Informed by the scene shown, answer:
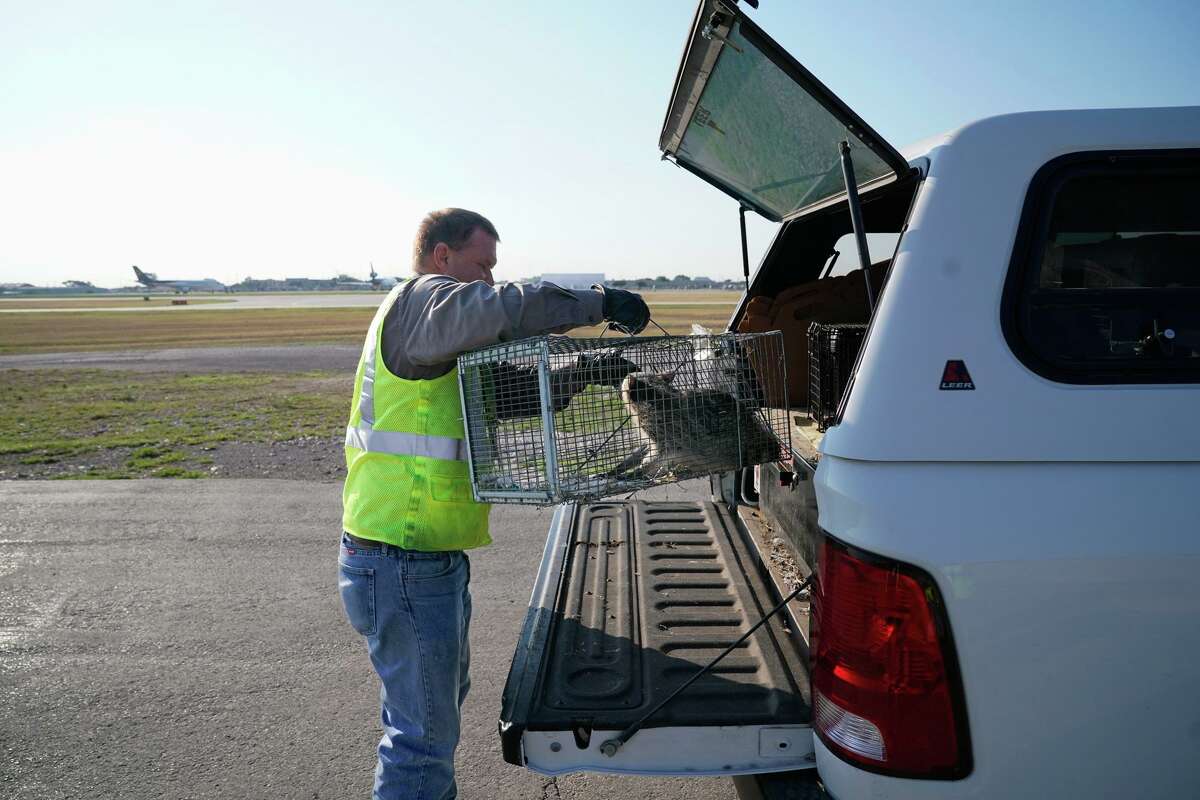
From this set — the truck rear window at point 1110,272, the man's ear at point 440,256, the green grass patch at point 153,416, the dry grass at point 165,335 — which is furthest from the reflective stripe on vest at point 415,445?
the dry grass at point 165,335

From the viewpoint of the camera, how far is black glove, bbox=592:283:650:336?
2285 mm

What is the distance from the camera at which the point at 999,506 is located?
1531 mm

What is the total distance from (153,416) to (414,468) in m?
11.1

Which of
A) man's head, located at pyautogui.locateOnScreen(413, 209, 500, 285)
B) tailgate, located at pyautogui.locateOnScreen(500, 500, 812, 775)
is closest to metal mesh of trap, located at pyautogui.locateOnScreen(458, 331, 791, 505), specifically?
man's head, located at pyautogui.locateOnScreen(413, 209, 500, 285)

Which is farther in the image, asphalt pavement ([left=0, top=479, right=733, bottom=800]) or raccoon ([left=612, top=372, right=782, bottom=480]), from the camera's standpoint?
asphalt pavement ([left=0, top=479, right=733, bottom=800])

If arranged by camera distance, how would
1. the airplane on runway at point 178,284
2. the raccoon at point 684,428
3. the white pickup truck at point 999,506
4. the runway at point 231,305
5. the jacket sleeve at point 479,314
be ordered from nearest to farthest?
the white pickup truck at point 999,506 < the jacket sleeve at point 479,314 < the raccoon at point 684,428 < the runway at point 231,305 < the airplane on runway at point 178,284

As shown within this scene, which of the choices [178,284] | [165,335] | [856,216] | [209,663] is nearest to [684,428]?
[856,216]

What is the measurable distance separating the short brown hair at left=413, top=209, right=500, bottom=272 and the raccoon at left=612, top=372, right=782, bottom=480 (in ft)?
2.43

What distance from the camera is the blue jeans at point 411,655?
2.19 meters

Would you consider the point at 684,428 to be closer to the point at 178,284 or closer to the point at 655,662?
the point at 655,662

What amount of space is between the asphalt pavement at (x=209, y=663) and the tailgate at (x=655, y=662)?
0.84 metres

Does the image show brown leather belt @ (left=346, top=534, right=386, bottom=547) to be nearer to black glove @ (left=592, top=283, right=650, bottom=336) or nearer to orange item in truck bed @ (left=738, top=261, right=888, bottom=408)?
black glove @ (left=592, top=283, right=650, bottom=336)

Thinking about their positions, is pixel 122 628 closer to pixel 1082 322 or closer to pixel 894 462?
pixel 894 462

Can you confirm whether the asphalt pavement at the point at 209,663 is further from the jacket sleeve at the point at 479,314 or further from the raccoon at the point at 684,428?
the jacket sleeve at the point at 479,314
